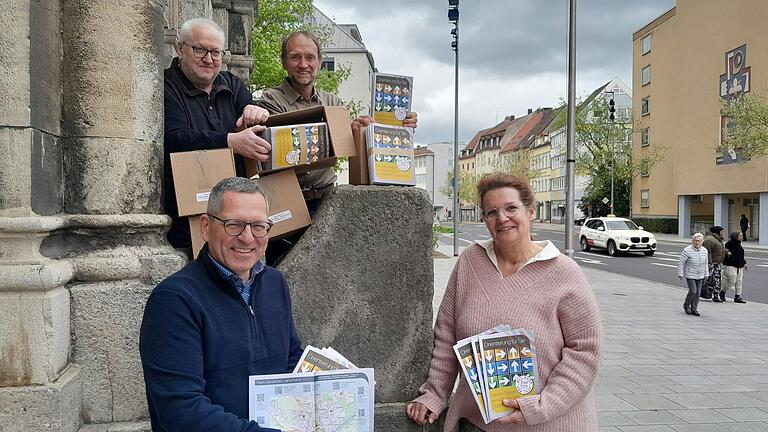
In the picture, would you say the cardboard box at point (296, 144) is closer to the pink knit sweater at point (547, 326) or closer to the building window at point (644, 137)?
the pink knit sweater at point (547, 326)

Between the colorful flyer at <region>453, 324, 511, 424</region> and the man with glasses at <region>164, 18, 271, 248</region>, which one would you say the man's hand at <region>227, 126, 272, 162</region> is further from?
the colorful flyer at <region>453, 324, 511, 424</region>

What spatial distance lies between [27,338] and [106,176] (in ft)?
2.54

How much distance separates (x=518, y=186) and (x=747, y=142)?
31288mm

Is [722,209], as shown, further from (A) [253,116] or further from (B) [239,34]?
(A) [253,116]

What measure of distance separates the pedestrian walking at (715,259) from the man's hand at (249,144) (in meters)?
13.1

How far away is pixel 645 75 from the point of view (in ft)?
162

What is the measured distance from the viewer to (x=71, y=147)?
9.37 feet

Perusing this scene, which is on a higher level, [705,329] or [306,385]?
[306,385]

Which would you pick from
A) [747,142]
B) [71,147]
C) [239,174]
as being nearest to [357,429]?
[239,174]

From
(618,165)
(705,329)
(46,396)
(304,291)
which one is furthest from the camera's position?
(618,165)

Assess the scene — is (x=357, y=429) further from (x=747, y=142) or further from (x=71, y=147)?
(x=747, y=142)

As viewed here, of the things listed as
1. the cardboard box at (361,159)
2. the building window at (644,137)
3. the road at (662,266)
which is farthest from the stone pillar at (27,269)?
the building window at (644,137)

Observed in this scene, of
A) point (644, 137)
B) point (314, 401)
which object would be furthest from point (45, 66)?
point (644, 137)

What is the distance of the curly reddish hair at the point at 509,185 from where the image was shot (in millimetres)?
2725
